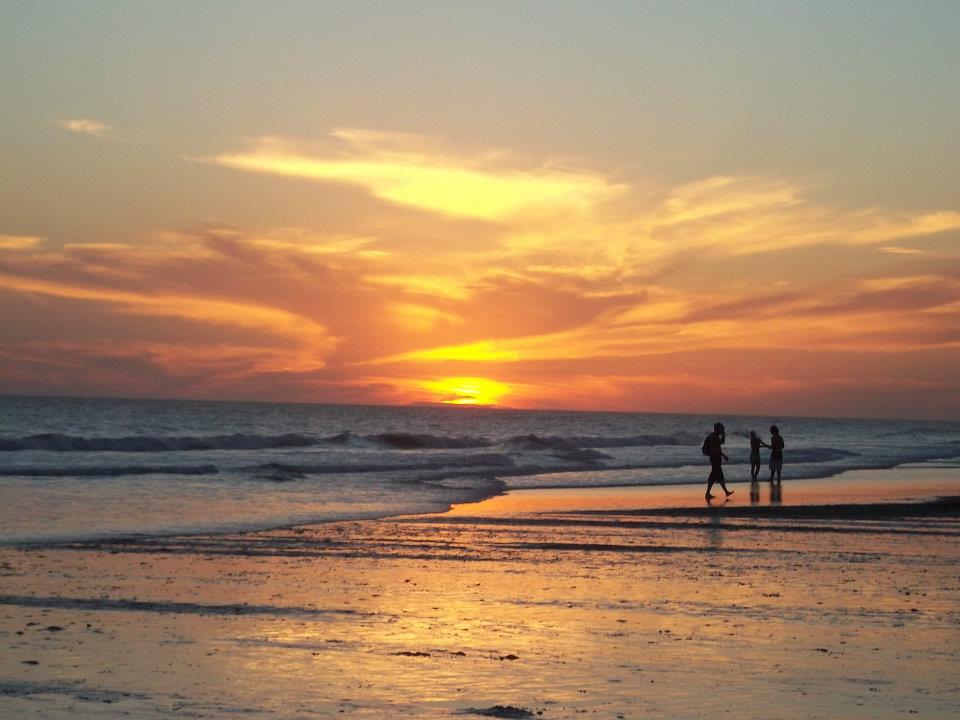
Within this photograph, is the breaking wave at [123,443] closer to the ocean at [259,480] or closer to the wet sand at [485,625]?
the ocean at [259,480]

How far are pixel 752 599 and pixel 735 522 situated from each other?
10.1 m

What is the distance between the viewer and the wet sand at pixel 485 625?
7.91 meters

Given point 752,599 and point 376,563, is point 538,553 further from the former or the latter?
point 752,599

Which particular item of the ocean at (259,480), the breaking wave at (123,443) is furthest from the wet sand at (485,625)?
the breaking wave at (123,443)

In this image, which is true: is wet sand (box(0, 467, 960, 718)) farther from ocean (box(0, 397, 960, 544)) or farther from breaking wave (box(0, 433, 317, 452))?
breaking wave (box(0, 433, 317, 452))

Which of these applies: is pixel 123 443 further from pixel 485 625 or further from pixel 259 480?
pixel 485 625

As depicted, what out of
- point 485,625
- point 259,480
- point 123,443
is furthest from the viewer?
point 123,443

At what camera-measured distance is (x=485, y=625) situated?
10594mm

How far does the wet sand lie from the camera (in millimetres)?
7910

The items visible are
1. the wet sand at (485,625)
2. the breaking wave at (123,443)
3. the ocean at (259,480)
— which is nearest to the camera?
the wet sand at (485,625)

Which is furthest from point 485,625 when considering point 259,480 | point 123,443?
point 123,443

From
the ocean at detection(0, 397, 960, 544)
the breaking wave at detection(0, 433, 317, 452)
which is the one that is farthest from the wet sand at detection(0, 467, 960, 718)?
the breaking wave at detection(0, 433, 317, 452)

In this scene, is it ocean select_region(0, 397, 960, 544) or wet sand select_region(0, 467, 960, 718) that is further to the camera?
ocean select_region(0, 397, 960, 544)

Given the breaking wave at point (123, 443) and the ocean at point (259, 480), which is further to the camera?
the breaking wave at point (123, 443)
